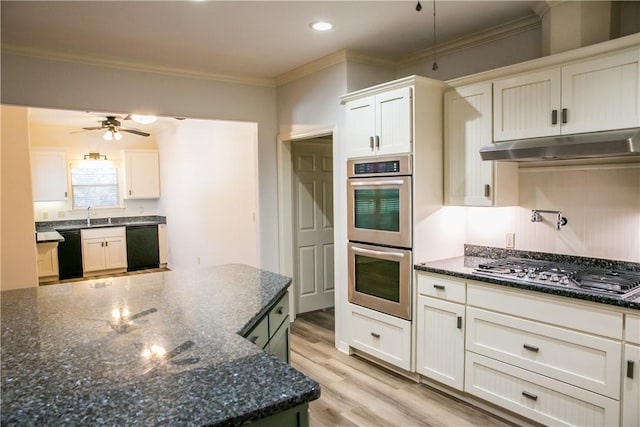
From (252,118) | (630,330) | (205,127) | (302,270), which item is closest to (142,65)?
(252,118)

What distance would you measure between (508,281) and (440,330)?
66cm

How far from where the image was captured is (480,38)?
129 inches

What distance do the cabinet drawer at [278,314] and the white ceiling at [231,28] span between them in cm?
183

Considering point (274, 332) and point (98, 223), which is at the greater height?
point (98, 223)

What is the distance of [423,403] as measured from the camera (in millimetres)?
2848

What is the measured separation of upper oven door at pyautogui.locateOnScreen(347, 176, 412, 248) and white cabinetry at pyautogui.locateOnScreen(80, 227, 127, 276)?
5.56 meters

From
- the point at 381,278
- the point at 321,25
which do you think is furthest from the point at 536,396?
the point at 321,25

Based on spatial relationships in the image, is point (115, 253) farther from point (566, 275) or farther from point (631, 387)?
point (631, 387)

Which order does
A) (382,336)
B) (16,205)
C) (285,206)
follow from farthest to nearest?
1. (285,206)
2. (16,205)
3. (382,336)

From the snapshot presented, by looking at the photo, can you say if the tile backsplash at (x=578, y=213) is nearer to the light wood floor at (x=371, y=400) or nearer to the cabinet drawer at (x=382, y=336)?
the cabinet drawer at (x=382, y=336)

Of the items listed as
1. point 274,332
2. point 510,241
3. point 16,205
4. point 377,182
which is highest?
point 377,182

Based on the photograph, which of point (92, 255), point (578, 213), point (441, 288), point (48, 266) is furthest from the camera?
point (92, 255)

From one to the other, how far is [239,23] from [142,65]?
1.38 m

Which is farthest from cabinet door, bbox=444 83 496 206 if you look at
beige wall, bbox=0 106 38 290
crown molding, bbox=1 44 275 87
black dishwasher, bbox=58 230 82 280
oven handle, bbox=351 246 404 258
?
black dishwasher, bbox=58 230 82 280
